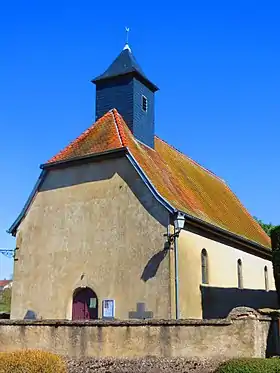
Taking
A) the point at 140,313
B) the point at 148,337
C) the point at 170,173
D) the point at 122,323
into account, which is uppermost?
the point at 170,173

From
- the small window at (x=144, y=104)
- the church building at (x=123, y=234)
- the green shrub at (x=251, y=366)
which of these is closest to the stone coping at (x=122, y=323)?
the green shrub at (x=251, y=366)

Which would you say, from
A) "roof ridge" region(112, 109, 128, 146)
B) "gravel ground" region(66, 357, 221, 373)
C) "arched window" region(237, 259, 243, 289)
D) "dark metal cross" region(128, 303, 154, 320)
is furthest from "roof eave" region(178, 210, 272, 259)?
"gravel ground" region(66, 357, 221, 373)

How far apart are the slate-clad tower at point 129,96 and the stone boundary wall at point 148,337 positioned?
10.4 m

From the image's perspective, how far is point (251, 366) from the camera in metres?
11.5

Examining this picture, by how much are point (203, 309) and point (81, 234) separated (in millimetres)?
5697

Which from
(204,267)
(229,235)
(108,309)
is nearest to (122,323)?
(108,309)

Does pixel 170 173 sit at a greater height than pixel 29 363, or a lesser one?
greater

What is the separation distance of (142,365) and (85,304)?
662 centimetres

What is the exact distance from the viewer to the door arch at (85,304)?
20344mm

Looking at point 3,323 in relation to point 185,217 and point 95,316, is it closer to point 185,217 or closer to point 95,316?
point 95,316

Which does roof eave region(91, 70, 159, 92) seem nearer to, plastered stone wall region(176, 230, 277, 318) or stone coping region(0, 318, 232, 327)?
plastered stone wall region(176, 230, 277, 318)

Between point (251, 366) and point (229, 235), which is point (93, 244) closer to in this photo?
point (229, 235)

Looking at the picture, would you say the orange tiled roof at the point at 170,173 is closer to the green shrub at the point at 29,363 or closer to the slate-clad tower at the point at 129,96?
the slate-clad tower at the point at 129,96

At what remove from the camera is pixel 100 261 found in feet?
67.0
